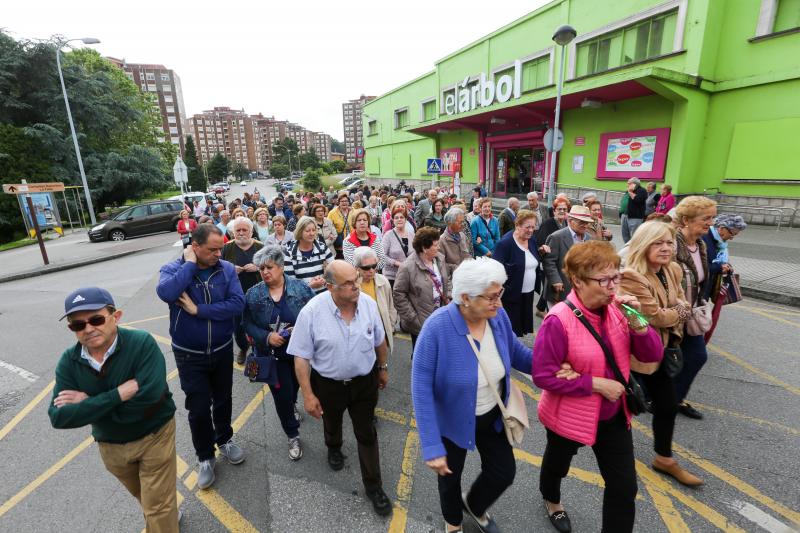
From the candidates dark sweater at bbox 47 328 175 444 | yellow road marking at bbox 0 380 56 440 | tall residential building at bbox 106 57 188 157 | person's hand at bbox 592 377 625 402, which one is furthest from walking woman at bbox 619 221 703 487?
tall residential building at bbox 106 57 188 157

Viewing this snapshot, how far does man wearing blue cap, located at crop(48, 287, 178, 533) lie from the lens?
201 cm

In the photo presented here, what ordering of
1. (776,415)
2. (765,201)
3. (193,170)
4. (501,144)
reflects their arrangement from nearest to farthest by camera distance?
(776,415) → (765,201) → (501,144) → (193,170)

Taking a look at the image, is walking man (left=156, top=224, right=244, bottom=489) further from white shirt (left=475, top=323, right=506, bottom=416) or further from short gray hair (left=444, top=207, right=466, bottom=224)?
short gray hair (left=444, top=207, right=466, bottom=224)

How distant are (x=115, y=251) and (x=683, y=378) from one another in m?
18.1

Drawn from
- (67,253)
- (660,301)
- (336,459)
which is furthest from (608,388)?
(67,253)

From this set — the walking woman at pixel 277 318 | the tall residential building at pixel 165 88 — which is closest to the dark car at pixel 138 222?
the walking woman at pixel 277 318

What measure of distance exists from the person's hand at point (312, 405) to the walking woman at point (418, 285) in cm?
132

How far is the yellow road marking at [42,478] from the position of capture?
2.94m

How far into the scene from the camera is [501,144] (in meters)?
21.9

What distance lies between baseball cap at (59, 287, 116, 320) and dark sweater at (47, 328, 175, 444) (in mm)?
221

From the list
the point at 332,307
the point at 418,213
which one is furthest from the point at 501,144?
the point at 332,307

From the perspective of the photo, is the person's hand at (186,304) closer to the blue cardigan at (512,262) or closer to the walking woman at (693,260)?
the blue cardigan at (512,262)

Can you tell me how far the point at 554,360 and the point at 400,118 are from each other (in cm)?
3506

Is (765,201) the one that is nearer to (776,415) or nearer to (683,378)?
(776,415)
